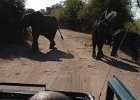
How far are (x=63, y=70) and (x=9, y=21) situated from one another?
9450 mm

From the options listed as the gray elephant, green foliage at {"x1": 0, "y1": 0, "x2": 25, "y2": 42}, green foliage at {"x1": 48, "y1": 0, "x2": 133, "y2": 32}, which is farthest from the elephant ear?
green foliage at {"x1": 0, "y1": 0, "x2": 25, "y2": 42}

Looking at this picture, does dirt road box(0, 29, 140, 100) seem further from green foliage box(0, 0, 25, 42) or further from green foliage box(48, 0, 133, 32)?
green foliage box(48, 0, 133, 32)

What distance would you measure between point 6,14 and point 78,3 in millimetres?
22755

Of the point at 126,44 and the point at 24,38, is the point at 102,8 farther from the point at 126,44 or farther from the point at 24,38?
the point at 126,44

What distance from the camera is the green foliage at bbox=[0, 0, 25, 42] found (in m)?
23.1

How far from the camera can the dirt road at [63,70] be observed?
476 inches

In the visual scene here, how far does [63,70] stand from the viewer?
1480 centimetres

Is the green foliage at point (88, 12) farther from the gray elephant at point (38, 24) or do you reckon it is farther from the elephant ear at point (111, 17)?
the gray elephant at point (38, 24)

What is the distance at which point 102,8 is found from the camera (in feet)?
112

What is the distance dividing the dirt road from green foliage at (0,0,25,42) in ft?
5.54

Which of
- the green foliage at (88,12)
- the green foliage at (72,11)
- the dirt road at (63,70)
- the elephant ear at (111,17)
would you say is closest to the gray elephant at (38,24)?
the dirt road at (63,70)

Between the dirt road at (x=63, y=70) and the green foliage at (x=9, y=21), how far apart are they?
169 centimetres

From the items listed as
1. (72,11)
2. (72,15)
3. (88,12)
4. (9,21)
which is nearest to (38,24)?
(9,21)

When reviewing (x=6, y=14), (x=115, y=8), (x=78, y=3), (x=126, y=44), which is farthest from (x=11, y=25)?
(x=78, y=3)
